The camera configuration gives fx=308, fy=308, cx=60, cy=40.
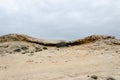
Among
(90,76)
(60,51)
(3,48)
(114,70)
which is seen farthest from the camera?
(3,48)

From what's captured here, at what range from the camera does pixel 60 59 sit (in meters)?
16.0

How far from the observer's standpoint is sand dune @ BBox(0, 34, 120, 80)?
13250 millimetres

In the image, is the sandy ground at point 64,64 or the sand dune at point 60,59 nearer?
the sandy ground at point 64,64

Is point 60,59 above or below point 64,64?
above

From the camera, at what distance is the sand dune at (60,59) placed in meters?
13.2

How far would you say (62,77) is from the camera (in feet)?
42.1

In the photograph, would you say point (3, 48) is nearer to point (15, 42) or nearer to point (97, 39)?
point (15, 42)

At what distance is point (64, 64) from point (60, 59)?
99 centimetres

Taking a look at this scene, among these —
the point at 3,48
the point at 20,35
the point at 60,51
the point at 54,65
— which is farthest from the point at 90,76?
the point at 20,35

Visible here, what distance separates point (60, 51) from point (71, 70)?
3.94 meters

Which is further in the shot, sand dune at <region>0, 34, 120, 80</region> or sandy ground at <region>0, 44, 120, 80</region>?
sand dune at <region>0, 34, 120, 80</region>

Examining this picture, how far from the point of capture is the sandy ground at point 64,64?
43.1 ft

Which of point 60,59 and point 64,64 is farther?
point 60,59

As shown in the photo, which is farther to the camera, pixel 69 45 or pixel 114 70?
pixel 69 45
